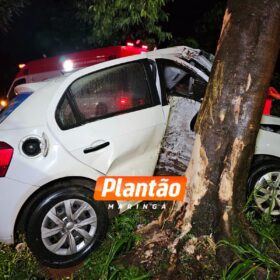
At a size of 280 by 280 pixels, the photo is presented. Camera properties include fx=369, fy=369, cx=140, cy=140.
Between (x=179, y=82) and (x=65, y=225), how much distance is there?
1.96m

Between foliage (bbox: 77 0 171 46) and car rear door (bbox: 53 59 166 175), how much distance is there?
7.14ft

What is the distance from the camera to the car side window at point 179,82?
3840 millimetres

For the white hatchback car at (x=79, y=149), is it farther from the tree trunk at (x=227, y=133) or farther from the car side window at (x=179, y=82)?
the tree trunk at (x=227, y=133)

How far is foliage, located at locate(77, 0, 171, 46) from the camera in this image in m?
5.61

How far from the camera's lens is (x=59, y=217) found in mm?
3328

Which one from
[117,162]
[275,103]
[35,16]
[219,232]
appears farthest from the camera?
[35,16]

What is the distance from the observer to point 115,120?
3480 mm

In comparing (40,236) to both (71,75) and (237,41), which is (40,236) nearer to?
(71,75)

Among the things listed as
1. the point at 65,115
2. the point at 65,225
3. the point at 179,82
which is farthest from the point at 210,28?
the point at 65,225

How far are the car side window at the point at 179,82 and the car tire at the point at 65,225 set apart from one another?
1.31 meters

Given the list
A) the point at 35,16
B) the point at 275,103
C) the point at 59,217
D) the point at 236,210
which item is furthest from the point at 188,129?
the point at 35,16

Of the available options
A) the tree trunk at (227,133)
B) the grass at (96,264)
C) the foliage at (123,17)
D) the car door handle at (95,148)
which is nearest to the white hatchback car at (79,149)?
the car door handle at (95,148)

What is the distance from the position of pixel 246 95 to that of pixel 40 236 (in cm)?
210

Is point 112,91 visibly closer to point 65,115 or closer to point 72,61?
point 65,115
